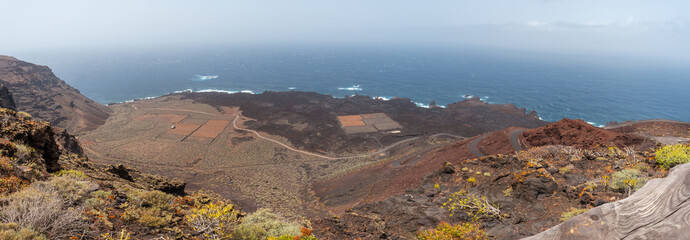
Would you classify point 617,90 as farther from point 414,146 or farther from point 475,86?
point 414,146

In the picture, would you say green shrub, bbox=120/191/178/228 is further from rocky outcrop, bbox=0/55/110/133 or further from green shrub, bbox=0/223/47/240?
rocky outcrop, bbox=0/55/110/133

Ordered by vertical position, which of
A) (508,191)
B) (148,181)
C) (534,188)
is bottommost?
(148,181)

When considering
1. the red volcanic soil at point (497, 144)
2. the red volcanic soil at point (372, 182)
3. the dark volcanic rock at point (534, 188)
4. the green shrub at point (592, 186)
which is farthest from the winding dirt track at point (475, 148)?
the green shrub at point (592, 186)

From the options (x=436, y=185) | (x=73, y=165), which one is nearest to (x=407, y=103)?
(x=436, y=185)

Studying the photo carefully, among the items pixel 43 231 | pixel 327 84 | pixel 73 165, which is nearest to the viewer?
pixel 43 231

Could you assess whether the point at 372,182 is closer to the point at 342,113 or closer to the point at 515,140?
the point at 515,140

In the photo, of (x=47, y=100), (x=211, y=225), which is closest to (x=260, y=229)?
(x=211, y=225)

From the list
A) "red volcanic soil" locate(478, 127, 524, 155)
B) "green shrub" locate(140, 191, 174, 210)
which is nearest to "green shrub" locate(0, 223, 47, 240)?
"green shrub" locate(140, 191, 174, 210)
